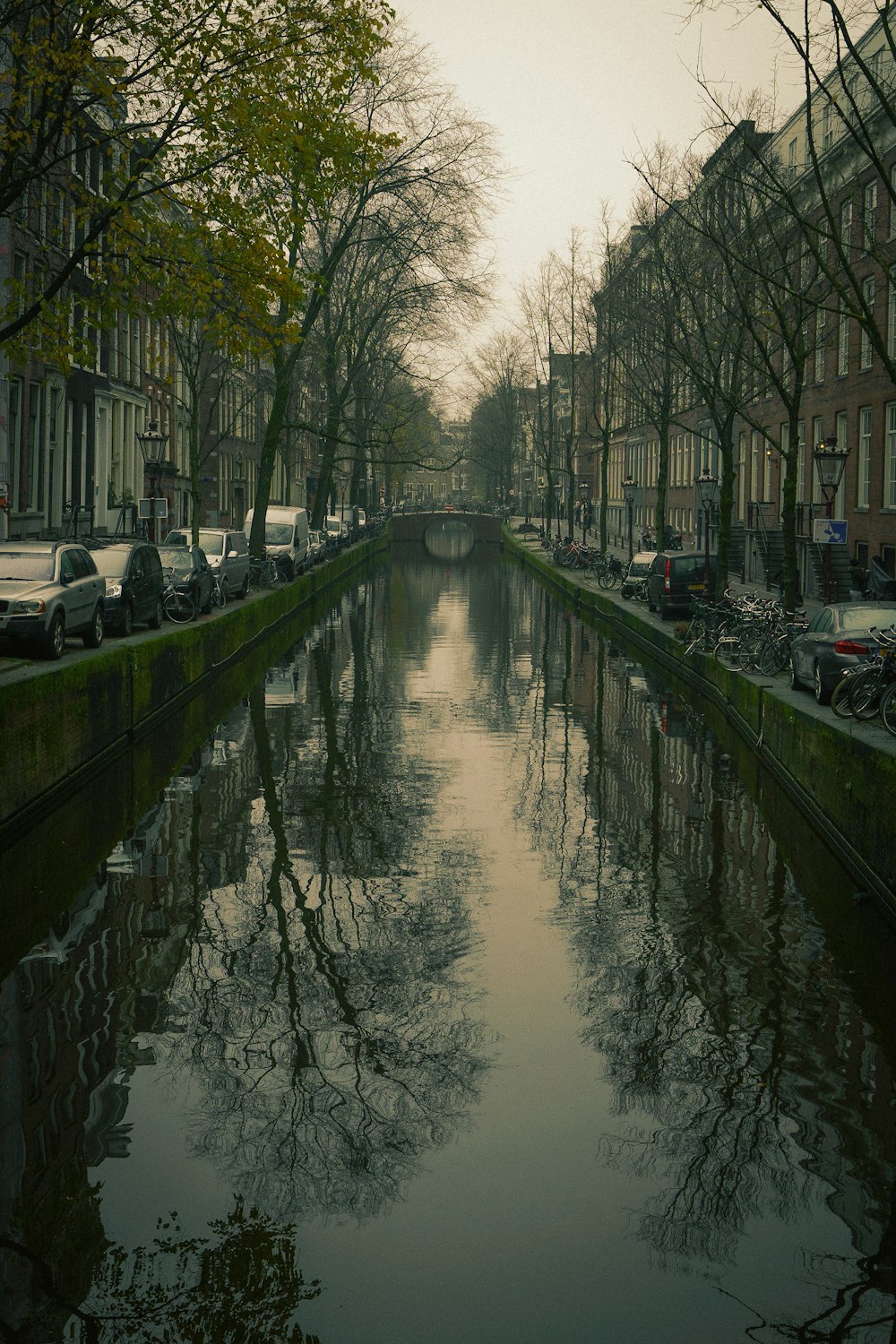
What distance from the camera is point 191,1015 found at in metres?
8.26

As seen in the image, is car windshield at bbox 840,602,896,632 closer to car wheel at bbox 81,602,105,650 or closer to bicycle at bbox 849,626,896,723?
bicycle at bbox 849,626,896,723

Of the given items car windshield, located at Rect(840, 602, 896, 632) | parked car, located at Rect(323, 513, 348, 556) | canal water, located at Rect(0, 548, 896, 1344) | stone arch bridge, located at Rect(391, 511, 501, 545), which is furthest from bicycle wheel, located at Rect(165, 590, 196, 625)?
stone arch bridge, located at Rect(391, 511, 501, 545)

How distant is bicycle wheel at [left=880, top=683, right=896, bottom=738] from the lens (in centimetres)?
1416

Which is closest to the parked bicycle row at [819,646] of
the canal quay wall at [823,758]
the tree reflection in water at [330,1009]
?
the canal quay wall at [823,758]

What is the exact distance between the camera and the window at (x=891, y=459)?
38.5m

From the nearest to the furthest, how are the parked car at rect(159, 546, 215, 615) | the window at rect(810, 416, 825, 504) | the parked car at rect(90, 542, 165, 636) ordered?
the parked car at rect(90, 542, 165, 636)
the parked car at rect(159, 546, 215, 615)
the window at rect(810, 416, 825, 504)

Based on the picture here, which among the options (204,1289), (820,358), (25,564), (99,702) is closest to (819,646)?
(99,702)

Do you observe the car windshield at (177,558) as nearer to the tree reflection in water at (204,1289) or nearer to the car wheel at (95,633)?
the car wheel at (95,633)

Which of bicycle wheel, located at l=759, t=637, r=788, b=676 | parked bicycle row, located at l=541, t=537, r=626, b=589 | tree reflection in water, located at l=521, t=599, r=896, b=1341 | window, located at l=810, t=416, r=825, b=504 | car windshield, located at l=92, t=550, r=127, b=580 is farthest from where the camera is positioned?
parked bicycle row, located at l=541, t=537, r=626, b=589

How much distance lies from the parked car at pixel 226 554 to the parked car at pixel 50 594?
1259 cm

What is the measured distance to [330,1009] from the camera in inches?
329

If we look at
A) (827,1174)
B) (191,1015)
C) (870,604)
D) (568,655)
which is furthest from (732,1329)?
(568,655)

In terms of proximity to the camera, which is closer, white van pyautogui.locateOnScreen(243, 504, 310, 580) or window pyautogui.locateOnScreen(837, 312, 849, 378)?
window pyautogui.locateOnScreen(837, 312, 849, 378)

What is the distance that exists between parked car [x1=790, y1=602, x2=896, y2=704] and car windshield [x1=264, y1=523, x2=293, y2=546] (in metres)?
29.9
